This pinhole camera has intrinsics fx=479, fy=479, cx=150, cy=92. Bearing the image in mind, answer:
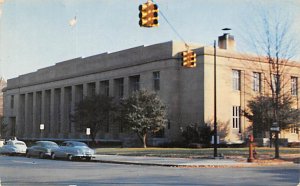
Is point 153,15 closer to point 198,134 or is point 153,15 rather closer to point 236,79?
point 198,134

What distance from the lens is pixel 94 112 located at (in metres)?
57.6

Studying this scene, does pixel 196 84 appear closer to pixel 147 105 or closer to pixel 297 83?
pixel 147 105

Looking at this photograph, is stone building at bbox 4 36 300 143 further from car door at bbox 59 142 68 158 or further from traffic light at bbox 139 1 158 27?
traffic light at bbox 139 1 158 27

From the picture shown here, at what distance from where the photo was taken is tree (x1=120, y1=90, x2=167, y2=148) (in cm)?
4891

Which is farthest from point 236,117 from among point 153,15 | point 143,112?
point 153,15

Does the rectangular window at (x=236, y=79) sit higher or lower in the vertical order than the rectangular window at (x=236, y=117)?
higher

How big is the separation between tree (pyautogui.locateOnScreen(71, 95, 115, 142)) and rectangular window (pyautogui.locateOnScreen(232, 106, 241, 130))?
14.6 metres

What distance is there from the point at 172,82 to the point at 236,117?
346 inches

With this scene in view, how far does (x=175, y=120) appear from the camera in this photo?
5622 centimetres

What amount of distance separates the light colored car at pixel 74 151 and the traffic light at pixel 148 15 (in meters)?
15.8

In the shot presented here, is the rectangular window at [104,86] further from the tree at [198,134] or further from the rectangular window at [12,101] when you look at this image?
the rectangular window at [12,101]

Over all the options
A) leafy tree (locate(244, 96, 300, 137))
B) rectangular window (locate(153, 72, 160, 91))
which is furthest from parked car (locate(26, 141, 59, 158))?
leafy tree (locate(244, 96, 300, 137))

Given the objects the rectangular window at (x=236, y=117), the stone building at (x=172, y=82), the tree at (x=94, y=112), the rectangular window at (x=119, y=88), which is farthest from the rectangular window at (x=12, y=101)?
the rectangular window at (x=236, y=117)

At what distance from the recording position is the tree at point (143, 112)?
48.9m
